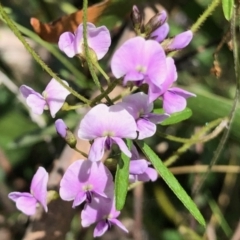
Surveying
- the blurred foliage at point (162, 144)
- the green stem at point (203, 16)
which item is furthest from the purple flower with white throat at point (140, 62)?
the blurred foliage at point (162, 144)

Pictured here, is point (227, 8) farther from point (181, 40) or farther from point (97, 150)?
point (97, 150)

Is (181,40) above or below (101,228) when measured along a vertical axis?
above

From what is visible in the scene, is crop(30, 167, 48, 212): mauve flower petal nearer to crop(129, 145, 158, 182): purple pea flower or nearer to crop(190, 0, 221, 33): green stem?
crop(129, 145, 158, 182): purple pea flower

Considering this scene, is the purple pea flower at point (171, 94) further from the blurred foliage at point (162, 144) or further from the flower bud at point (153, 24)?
the blurred foliage at point (162, 144)

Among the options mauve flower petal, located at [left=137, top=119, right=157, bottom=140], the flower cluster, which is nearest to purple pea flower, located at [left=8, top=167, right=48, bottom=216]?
the flower cluster

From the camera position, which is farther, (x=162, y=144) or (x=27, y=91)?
(x=162, y=144)

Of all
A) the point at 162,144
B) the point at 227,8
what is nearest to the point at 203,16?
the point at 227,8
